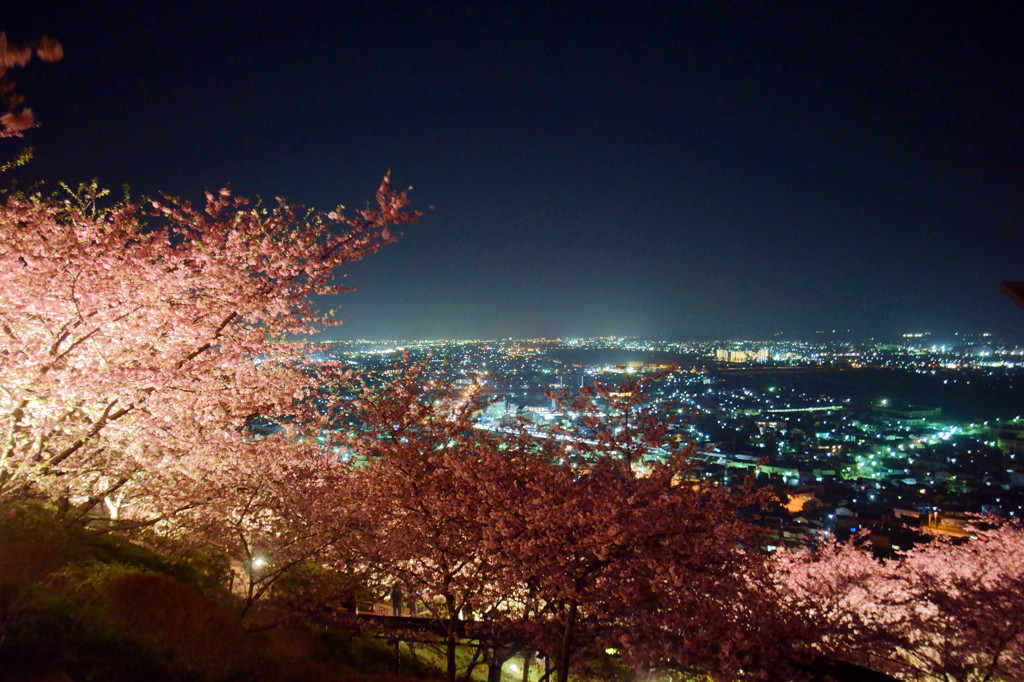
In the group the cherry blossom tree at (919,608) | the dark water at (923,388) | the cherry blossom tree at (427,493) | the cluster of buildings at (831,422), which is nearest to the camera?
the cherry blossom tree at (427,493)

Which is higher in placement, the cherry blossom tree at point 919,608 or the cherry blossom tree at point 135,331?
the cherry blossom tree at point 135,331

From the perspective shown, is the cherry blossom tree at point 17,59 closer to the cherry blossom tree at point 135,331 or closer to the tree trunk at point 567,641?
the cherry blossom tree at point 135,331

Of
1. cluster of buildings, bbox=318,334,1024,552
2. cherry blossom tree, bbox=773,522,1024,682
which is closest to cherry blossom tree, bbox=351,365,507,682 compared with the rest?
cluster of buildings, bbox=318,334,1024,552

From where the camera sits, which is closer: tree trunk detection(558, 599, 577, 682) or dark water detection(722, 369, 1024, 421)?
tree trunk detection(558, 599, 577, 682)

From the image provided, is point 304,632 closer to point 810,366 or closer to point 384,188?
point 384,188

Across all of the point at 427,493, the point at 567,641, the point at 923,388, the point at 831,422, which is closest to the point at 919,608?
the point at 567,641

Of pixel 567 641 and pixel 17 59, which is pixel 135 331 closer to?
pixel 17 59

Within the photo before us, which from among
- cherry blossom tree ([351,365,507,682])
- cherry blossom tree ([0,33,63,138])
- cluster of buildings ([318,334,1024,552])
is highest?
cherry blossom tree ([0,33,63,138])

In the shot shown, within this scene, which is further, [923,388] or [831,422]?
[923,388]

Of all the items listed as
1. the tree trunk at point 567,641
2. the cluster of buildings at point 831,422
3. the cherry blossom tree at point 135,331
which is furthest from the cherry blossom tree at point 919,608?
the cherry blossom tree at point 135,331

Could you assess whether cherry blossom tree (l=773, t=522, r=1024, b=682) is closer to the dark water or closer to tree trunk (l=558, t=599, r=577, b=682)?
tree trunk (l=558, t=599, r=577, b=682)

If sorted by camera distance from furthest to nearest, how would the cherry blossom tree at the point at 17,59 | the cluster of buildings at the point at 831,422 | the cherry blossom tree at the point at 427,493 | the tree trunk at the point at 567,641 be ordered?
the cluster of buildings at the point at 831,422 → the cherry blossom tree at the point at 427,493 → the tree trunk at the point at 567,641 → the cherry blossom tree at the point at 17,59
